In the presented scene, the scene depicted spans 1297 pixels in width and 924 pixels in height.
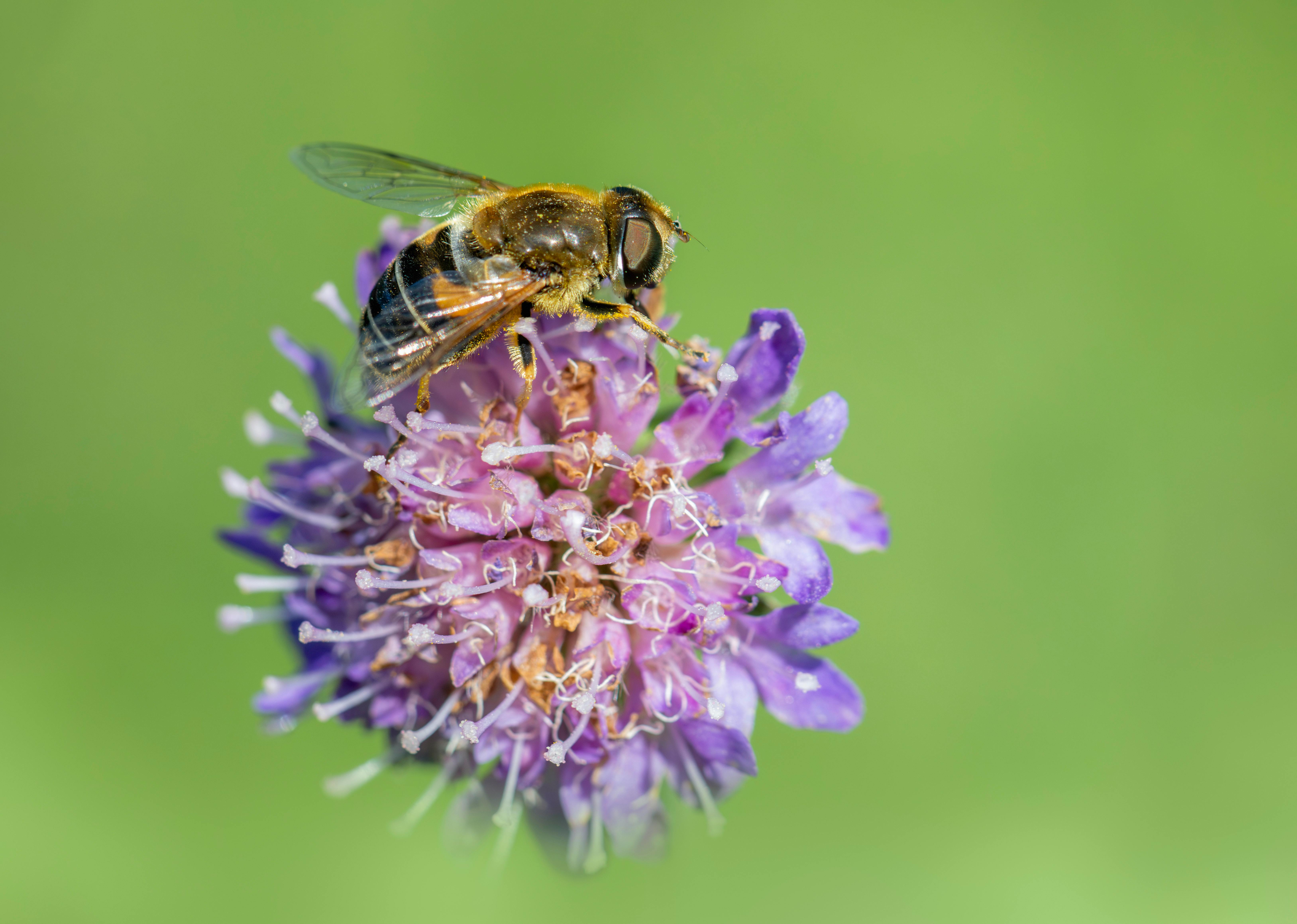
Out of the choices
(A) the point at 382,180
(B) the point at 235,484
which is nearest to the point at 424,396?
(A) the point at 382,180

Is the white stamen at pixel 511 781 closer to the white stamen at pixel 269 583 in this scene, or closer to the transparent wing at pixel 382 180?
the white stamen at pixel 269 583

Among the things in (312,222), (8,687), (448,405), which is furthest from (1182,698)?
(8,687)

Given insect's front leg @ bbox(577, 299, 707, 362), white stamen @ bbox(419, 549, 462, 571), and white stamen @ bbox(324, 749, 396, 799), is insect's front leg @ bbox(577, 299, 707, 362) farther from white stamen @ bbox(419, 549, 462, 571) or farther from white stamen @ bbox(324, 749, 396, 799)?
white stamen @ bbox(324, 749, 396, 799)

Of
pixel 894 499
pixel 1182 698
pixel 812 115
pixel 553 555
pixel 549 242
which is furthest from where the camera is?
pixel 812 115

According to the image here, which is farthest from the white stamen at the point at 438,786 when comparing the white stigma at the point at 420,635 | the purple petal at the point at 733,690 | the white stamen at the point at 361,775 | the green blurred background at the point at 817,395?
the green blurred background at the point at 817,395

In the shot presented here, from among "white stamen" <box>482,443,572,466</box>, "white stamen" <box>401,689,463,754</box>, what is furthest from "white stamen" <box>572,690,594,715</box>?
"white stamen" <box>482,443,572,466</box>

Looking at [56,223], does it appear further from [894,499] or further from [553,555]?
[894,499]
